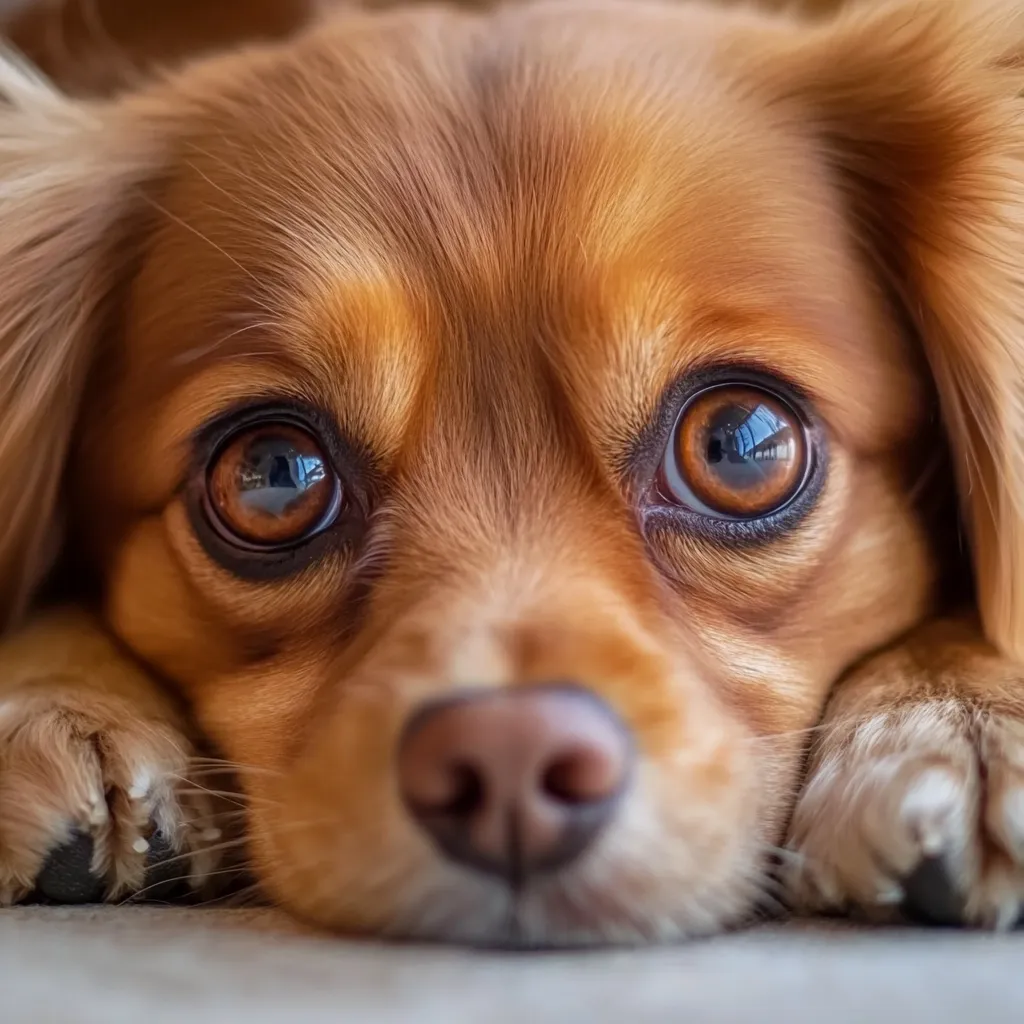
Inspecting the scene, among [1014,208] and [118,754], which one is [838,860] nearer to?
[118,754]

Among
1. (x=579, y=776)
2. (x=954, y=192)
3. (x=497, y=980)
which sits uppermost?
(x=954, y=192)

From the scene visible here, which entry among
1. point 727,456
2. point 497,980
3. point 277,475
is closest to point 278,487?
point 277,475

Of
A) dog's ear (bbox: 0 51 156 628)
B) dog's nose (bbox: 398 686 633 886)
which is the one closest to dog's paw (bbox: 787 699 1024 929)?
dog's nose (bbox: 398 686 633 886)

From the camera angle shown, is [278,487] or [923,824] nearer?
[923,824]

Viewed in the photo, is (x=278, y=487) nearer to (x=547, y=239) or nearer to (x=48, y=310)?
(x=547, y=239)

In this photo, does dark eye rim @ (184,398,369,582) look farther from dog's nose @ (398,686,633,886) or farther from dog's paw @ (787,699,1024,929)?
dog's paw @ (787,699,1024,929)

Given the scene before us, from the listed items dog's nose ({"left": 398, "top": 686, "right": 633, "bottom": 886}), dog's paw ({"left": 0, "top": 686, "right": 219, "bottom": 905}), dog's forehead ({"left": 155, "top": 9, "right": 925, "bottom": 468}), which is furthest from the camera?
dog's forehead ({"left": 155, "top": 9, "right": 925, "bottom": 468})
